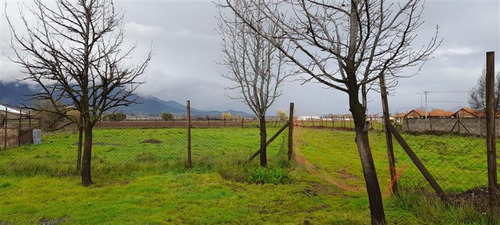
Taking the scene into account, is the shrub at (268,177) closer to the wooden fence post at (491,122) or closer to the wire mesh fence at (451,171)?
the wire mesh fence at (451,171)

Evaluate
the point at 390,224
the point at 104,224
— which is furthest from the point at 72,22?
the point at 390,224

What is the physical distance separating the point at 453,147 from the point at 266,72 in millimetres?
12788

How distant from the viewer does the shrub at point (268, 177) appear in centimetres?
816

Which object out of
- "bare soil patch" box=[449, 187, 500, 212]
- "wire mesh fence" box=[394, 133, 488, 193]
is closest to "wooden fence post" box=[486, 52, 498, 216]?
"bare soil patch" box=[449, 187, 500, 212]

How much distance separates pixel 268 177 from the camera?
824 cm

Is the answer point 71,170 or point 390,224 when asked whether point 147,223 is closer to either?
point 390,224

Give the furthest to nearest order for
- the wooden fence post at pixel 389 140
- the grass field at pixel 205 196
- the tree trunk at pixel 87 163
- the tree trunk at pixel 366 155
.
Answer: the tree trunk at pixel 87 163
the wooden fence post at pixel 389 140
the grass field at pixel 205 196
the tree trunk at pixel 366 155

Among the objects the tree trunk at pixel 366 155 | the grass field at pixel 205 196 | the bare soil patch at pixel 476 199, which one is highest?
the tree trunk at pixel 366 155

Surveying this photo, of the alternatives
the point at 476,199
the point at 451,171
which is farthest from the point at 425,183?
the point at 451,171

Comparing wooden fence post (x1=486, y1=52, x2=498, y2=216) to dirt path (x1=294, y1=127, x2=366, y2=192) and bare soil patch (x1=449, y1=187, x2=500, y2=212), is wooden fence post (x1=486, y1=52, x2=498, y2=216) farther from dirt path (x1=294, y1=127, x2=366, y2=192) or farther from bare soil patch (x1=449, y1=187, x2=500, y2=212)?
dirt path (x1=294, y1=127, x2=366, y2=192)

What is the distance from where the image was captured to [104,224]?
5.10 metres

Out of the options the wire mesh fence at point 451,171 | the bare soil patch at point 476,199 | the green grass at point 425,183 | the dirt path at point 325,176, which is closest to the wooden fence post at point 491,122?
the bare soil patch at point 476,199

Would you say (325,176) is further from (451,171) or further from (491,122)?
(491,122)

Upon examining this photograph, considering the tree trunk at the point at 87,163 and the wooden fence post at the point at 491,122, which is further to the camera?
the tree trunk at the point at 87,163
